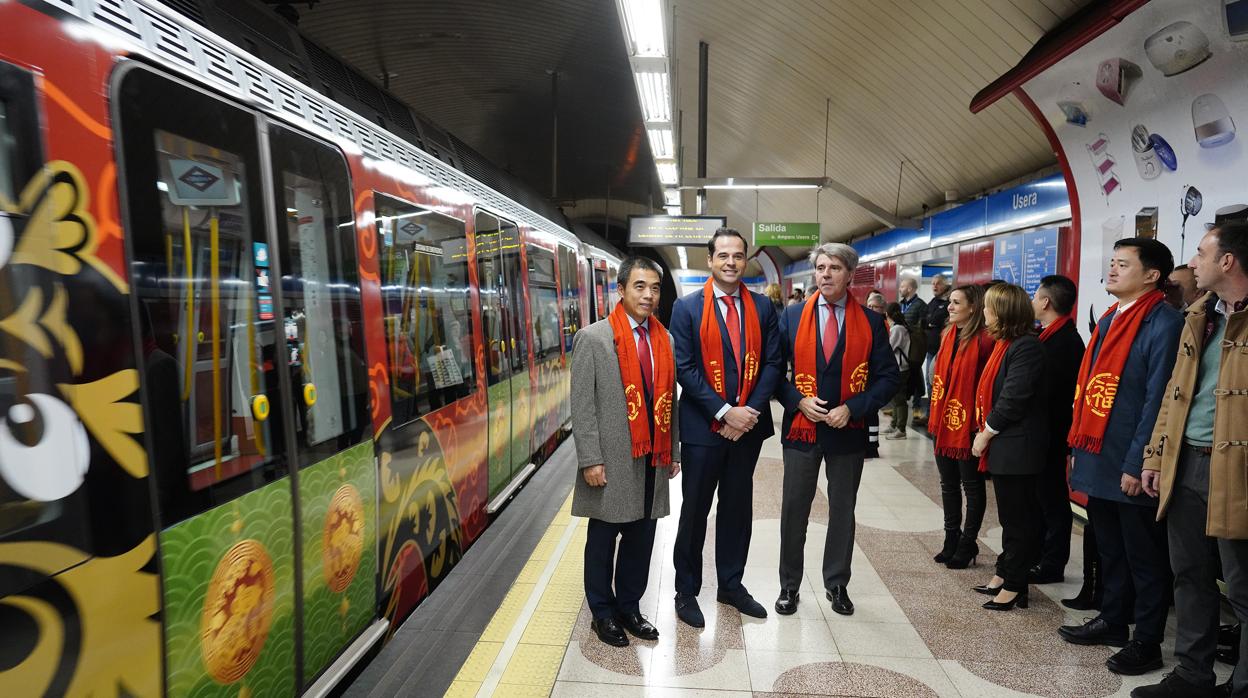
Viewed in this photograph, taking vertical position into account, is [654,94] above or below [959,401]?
above

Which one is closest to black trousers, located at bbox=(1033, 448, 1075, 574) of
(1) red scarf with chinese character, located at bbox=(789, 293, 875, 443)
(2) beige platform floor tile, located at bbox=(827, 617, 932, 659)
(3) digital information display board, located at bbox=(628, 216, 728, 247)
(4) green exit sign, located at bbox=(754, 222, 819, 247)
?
(2) beige platform floor tile, located at bbox=(827, 617, 932, 659)

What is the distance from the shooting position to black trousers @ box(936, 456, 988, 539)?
3924 millimetres

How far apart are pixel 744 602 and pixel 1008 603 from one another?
1.28 m

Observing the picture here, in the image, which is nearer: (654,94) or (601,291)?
(654,94)

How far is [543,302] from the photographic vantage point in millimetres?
6219

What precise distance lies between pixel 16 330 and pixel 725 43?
947 centimetres

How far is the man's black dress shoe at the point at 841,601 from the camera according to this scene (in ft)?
11.2

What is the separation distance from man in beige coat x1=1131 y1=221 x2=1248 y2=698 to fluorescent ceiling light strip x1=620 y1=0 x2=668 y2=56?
3512 mm

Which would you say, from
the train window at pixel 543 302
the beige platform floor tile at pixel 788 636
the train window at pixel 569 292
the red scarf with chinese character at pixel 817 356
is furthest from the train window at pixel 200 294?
the train window at pixel 569 292

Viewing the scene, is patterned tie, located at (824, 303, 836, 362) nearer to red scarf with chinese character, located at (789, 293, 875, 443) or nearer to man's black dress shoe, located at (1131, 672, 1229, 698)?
red scarf with chinese character, located at (789, 293, 875, 443)

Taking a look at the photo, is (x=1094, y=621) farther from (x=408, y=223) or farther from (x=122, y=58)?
(x=122, y=58)

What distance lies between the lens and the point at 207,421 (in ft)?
5.80

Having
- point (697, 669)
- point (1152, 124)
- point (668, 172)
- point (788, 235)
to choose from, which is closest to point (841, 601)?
point (697, 669)

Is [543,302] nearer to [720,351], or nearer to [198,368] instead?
[720,351]
